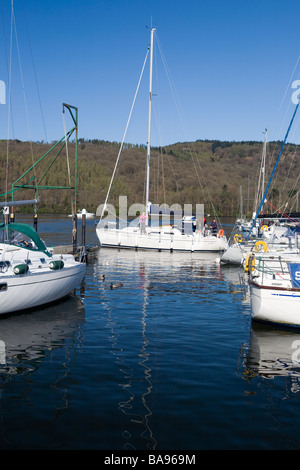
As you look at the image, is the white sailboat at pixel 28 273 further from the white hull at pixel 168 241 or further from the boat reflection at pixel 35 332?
the white hull at pixel 168 241

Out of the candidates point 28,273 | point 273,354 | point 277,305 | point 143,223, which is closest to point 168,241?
point 143,223

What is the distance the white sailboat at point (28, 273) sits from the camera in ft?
48.6

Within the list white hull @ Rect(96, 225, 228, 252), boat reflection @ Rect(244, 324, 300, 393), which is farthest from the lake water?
white hull @ Rect(96, 225, 228, 252)

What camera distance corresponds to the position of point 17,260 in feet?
53.6

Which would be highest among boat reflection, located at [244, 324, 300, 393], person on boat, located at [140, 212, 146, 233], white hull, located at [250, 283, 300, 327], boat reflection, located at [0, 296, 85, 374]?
person on boat, located at [140, 212, 146, 233]

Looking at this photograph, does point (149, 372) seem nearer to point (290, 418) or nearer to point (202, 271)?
point (290, 418)

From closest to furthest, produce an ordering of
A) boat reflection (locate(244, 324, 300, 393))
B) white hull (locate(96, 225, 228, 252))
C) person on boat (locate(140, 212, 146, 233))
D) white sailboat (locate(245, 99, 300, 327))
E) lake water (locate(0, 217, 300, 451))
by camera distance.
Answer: lake water (locate(0, 217, 300, 451)) → boat reflection (locate(244, 324, 300, 393)) → white sailboat (locate(245, 99, 300, 327)) → white hull (locate(96, 225, 228, 252)) → person on boat (locate(140, 212, 146, 233))

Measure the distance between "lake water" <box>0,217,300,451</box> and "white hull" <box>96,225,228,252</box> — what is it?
2140 cm

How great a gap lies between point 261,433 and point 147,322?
7908mm

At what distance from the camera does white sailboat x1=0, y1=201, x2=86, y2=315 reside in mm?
14812

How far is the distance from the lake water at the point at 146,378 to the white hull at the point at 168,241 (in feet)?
70.2

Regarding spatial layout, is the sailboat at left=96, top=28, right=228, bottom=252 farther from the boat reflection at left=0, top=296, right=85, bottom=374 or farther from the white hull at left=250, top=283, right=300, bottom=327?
the white hull at left=250, top=283, right=300, bottom=327
